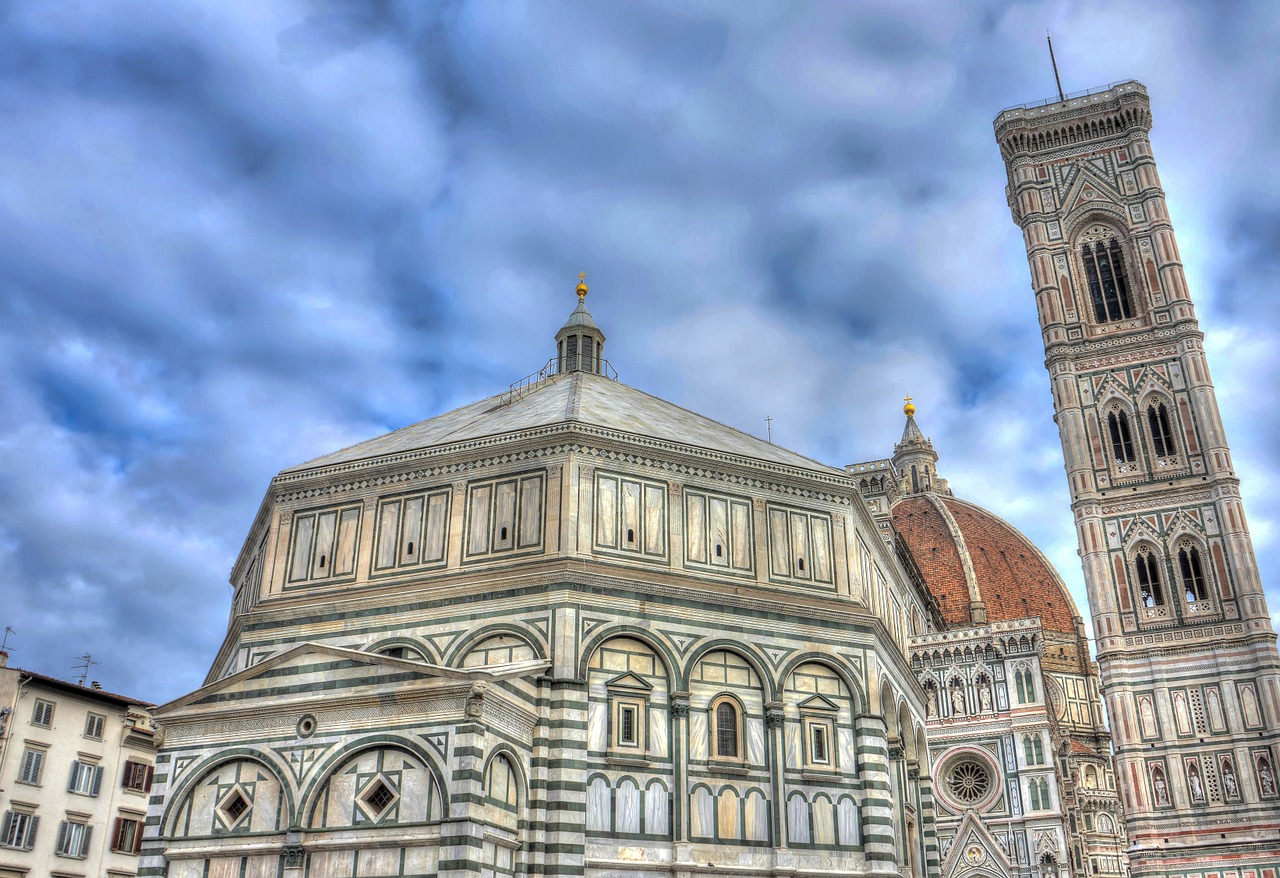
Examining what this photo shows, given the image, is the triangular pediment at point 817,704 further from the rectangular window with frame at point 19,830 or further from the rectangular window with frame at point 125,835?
the rectangular window with frame at point 19,830

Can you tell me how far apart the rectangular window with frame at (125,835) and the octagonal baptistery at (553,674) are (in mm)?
16302

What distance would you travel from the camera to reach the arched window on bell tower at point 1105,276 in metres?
62.9

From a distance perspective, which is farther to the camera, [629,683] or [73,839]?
[73,839]

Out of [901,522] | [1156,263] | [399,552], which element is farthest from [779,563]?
[901,522]

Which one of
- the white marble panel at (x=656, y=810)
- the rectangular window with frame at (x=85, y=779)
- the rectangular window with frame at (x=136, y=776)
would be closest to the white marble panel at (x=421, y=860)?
the white marble panel at (x=656, y=810)

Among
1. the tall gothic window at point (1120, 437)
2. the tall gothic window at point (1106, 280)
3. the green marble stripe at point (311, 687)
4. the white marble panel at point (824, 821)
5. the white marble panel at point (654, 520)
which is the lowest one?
the white marble panel at point (824, 821)

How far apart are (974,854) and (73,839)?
42.4 metres

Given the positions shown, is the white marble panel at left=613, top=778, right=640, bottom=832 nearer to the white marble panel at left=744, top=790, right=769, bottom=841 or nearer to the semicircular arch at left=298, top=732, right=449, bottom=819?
the white marble panel at left=744, top=790, right=769, bottom=841

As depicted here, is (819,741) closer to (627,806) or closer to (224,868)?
(627,806)

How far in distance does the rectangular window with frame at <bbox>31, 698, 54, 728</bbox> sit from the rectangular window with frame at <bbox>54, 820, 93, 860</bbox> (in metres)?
3.51

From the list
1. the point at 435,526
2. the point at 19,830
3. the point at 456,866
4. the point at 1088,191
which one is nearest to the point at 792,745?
the point at 456,866

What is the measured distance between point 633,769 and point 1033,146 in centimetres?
5756

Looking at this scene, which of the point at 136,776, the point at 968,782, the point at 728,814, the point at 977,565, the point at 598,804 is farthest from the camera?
the point at 977,565

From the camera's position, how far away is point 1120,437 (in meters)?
59.2
